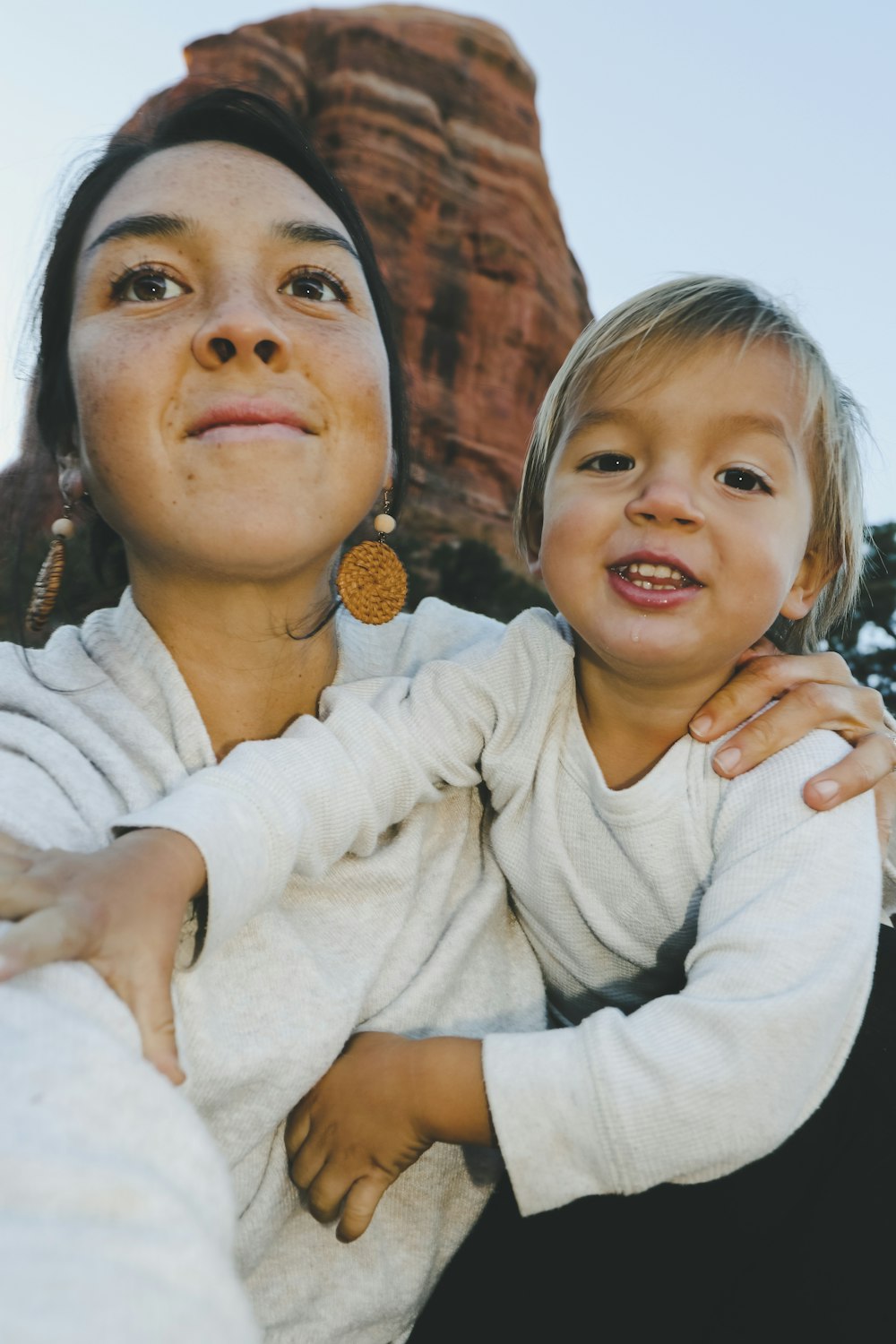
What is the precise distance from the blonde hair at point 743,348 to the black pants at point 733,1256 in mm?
999

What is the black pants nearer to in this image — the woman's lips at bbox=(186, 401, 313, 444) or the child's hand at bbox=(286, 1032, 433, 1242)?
the child's hand at bbox=(286, 1032, 433, 1242)

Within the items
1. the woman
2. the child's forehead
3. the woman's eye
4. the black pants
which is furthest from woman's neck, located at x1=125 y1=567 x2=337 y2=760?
the black pants

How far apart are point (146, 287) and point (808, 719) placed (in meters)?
1.41

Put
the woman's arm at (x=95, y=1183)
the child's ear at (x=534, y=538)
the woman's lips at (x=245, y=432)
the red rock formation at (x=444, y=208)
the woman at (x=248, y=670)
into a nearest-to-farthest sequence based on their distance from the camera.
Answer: the woman's arm at (x=95, y=1183) < the woman at (x=248, y=670) < the woman's lips at (x=245, y=432) < the child's ear at (x=534, y=538) < the red rock formation at (x=444, y=208)

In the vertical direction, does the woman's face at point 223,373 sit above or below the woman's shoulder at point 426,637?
above

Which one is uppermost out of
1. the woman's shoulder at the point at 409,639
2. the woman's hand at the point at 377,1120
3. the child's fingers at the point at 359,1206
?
the woman's shoulder at the point at 409,639

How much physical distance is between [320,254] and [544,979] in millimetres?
1472

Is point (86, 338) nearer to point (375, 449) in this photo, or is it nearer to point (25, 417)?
point (375, 449)

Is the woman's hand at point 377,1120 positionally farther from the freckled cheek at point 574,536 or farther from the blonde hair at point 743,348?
the blonde hair at point 743,348

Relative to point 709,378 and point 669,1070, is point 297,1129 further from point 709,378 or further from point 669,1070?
point 709,378

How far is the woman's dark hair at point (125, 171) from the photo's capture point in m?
1.98

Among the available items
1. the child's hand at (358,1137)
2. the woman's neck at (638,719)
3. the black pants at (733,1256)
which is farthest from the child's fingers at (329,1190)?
the woman's neck at (638,719)

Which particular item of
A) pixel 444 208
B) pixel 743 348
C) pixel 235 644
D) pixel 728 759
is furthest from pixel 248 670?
pixel 444 208

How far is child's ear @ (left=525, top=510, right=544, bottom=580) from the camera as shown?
7.66 ft
